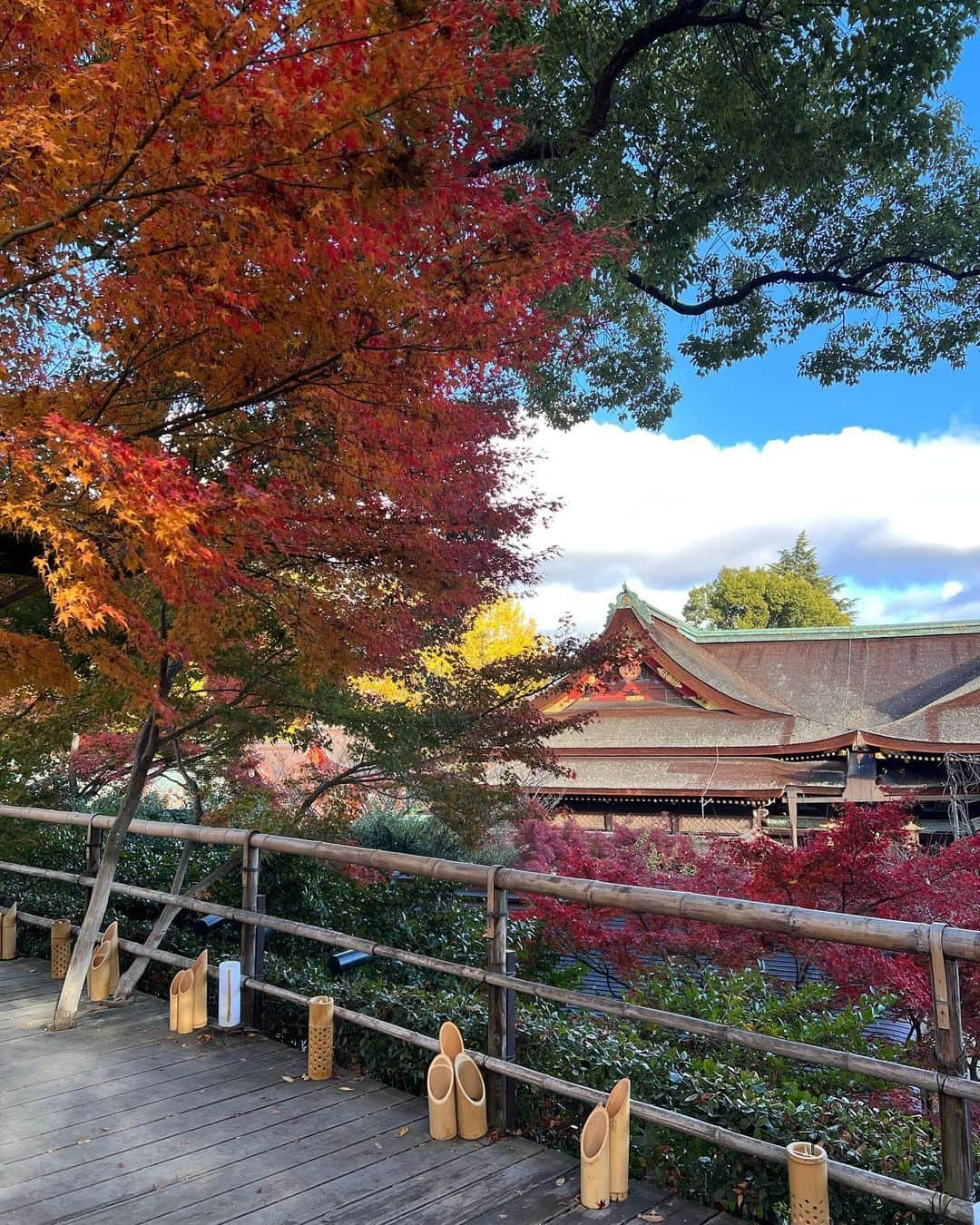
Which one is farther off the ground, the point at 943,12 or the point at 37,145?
the point at 943,12

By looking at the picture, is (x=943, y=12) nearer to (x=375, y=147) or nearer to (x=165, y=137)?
(x=375, y=147)

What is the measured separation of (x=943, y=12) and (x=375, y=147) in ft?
13.8

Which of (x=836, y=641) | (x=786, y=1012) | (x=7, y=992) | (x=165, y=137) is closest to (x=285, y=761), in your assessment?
(x=836, y=641)

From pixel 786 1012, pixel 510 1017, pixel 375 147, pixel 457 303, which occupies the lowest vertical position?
pixel 786 1012

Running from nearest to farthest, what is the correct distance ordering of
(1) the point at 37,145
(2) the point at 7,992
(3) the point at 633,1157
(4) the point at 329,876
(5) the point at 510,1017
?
(1) the point at 37,145 → (3) the point at 633,1157 → (5) the point at 510,1017 → (2) the point at 7,992 → (4) the point at 329,876

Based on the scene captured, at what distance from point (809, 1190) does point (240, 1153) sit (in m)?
1.62

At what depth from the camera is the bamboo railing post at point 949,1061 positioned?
197 cm

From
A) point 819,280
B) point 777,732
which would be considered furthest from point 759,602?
point 819,280

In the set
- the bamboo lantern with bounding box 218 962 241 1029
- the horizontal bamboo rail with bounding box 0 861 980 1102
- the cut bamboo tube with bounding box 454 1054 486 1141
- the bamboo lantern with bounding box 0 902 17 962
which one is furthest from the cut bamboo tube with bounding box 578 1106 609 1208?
the bamboo lantern with bounding box 0 902 17 962

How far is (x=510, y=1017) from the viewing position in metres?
2.88

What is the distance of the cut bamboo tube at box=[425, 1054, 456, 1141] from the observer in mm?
2709

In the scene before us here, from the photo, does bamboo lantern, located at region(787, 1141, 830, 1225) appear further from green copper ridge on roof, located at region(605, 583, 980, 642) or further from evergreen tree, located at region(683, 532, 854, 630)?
evergreen tree, located at region(683, 532, 854, 630)

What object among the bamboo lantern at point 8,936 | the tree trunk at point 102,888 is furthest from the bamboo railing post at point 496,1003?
the bamboo lantern at point 8,936

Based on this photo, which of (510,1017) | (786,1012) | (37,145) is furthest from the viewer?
(786,1012)
